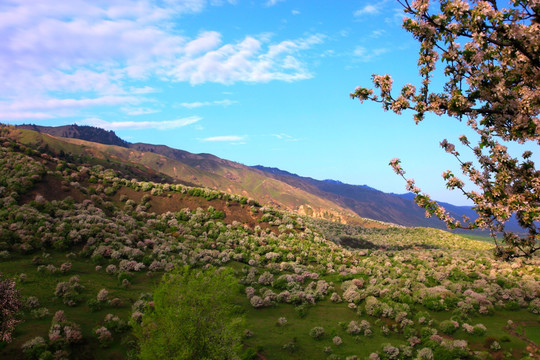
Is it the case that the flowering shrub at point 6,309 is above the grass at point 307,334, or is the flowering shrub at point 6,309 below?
Answer: above

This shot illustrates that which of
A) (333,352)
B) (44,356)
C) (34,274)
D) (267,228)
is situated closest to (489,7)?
(333,352)

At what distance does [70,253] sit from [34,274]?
5.21 m

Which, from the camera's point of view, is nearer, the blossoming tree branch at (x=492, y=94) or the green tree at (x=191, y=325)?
the blossoming tree branch at (x=492, y=94)

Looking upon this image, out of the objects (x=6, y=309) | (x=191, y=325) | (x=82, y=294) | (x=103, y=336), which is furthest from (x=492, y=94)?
(x=82, y=294)

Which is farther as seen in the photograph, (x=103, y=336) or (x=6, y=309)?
(x=103, y=336)

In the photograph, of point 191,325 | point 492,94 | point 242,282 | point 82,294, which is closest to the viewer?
point 492,94

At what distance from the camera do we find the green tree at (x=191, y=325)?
51.2 ft

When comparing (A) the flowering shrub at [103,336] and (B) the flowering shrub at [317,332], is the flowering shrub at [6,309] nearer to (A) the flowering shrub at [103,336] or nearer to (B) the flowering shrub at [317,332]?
(A) the flowering shrub at [103,336]

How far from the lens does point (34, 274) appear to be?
26219 mm

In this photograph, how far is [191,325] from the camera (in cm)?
1597

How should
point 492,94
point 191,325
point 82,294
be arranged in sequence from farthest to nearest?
point 82,294 → point 191,325 → point 492,94

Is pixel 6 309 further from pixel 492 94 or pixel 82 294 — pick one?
pixel 492 94

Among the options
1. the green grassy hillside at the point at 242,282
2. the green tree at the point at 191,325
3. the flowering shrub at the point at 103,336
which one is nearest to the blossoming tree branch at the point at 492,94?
the green tree at the point at 191,325

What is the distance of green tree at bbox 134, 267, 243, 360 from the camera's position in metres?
15.6
